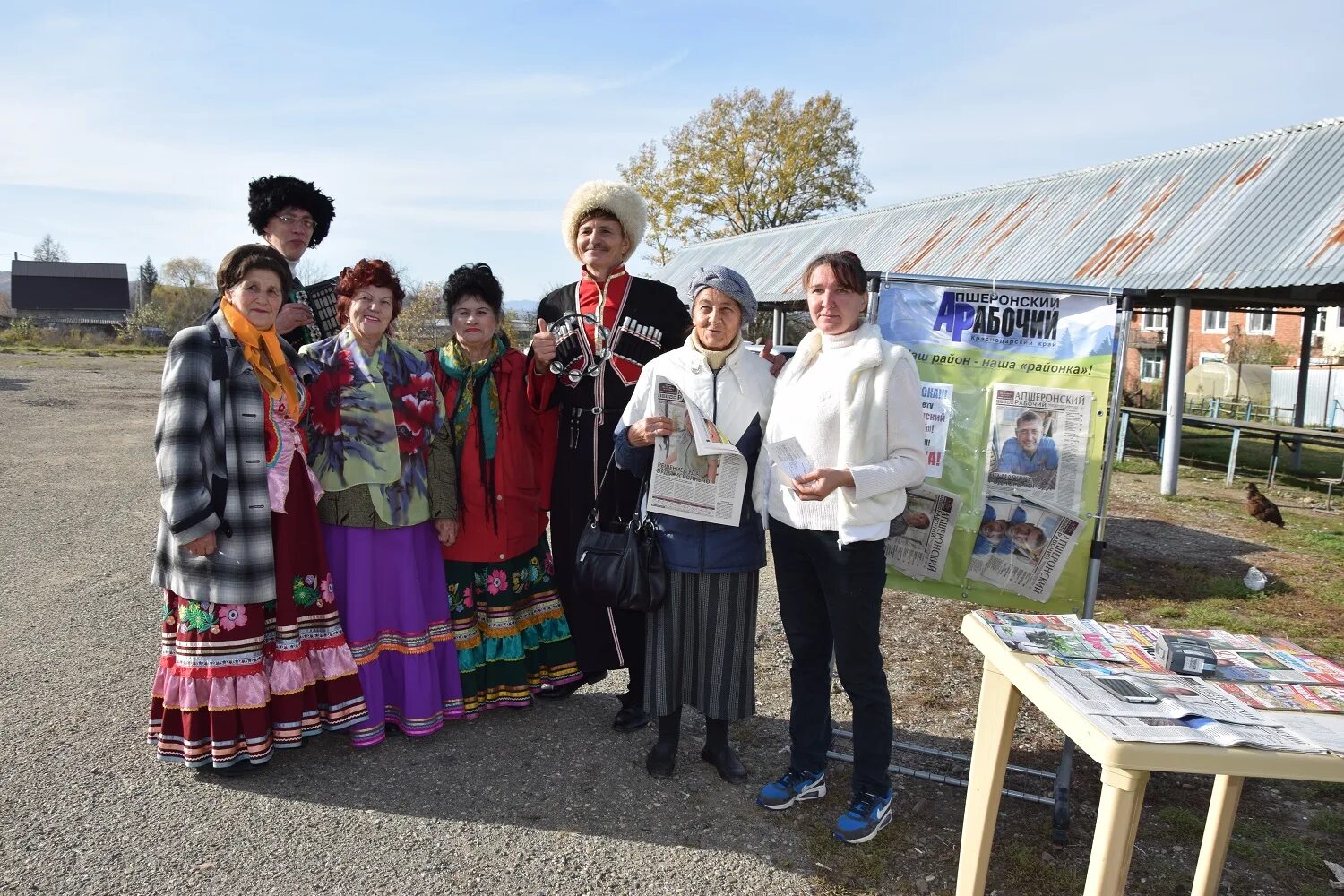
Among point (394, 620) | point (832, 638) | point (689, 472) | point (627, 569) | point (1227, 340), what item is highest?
point (1227, 340)

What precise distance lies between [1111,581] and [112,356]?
41.2m

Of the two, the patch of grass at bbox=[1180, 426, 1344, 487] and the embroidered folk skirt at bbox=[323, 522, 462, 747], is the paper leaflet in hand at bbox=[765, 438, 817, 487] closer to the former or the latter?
the embroidered folk skirt at bbox=[323, 522, 462, 747]

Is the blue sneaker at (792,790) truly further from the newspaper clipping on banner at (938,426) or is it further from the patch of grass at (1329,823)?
the patch of grass at (1329,823)

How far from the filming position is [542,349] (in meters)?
3.69

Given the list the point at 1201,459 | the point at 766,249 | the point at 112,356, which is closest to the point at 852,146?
the point at 766,249

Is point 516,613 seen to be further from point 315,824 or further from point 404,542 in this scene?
point 315,824

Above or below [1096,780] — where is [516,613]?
above

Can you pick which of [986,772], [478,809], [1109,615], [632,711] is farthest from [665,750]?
[1109,615]

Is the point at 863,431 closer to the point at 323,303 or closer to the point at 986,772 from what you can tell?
the point at 986,772

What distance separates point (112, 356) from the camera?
3703 centimetres

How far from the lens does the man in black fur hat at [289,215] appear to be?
12.8 ft

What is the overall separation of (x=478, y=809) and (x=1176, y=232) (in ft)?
40.8

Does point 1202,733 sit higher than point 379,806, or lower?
higher

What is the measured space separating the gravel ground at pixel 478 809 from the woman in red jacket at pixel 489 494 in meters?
0.30
